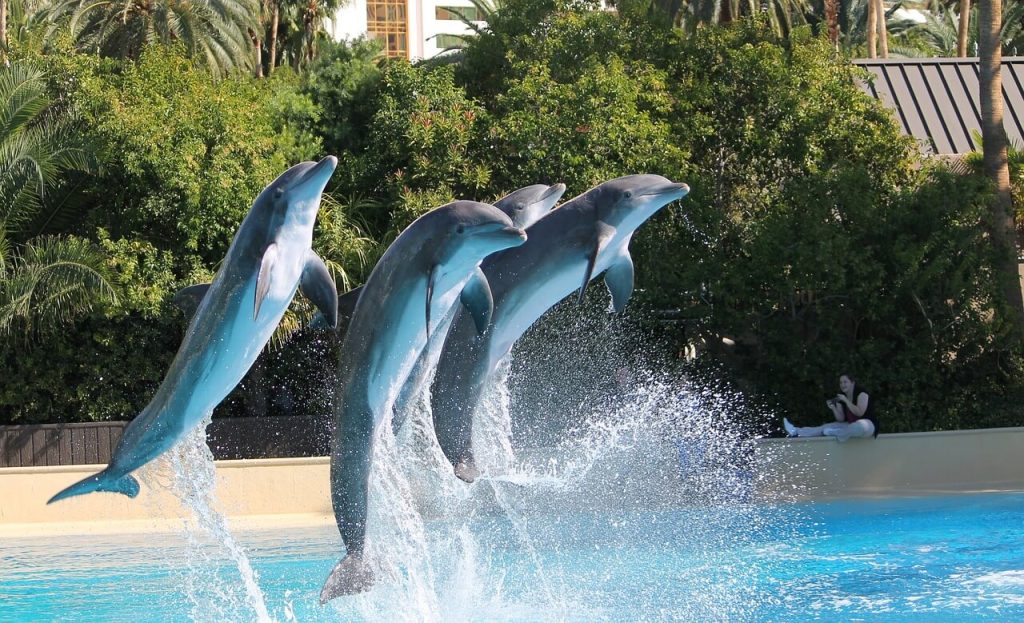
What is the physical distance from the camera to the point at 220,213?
51.2 ft

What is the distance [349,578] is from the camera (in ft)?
22.4

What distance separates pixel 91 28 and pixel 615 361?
19.0 m

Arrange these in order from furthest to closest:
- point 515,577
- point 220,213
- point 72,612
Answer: point 220,213 < point 515,577 < point 72,612

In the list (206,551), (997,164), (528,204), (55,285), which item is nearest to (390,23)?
(997,164)

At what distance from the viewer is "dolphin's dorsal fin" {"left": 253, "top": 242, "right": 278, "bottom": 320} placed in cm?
616

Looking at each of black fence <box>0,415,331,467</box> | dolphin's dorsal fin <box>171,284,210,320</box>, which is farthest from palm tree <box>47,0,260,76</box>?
dolphin's dorsal fin <box>171,284,210,320</box>

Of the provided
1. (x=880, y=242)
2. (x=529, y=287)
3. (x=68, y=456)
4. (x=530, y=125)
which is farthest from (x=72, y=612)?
(x=880, y=242)

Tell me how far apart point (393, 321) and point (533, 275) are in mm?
1137

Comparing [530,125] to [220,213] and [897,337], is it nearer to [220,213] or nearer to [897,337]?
[220,213]

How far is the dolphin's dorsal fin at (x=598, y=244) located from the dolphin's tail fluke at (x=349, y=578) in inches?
78.0

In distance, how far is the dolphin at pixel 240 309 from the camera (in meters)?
6.31

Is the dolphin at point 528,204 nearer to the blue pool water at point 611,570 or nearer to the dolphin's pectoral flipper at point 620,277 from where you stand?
the dolphin's pectoral flipper at point 620,277

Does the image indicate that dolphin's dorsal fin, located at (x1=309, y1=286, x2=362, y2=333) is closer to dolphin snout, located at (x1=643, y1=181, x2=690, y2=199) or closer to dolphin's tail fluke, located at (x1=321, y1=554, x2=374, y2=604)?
dolphin's tail fluke, located at (x1=321, y1=554, x2=374, y2=604)

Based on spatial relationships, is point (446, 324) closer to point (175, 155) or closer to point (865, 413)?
point (865, 413)
